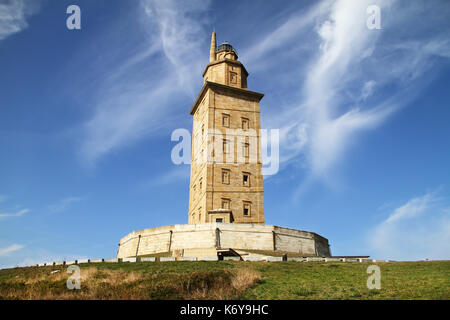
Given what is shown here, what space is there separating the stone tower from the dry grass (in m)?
21.3

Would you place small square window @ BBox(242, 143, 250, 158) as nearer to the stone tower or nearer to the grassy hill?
the stone tower

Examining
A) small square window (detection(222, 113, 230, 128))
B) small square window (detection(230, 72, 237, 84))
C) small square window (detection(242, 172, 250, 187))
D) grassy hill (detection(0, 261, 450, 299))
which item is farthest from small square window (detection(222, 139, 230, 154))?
grassy hill (detection(0, 261, 450, 299))

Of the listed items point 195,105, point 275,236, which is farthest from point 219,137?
point 275,236

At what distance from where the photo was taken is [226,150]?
41625 mm

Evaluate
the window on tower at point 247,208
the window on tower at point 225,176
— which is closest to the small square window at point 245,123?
the window on tower at point 225,176

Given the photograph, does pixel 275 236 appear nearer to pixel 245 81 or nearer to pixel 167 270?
pixel 167 270

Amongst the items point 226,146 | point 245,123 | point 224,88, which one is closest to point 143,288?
point 226,146

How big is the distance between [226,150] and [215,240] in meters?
13.4

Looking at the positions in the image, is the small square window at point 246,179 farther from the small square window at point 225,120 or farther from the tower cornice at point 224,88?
the tower cornice at point 224,88

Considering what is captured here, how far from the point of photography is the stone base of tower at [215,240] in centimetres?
3155

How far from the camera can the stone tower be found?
39219 millimetres

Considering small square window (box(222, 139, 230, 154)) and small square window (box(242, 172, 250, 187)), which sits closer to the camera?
small square window (box(242, 172, 250, 187))
